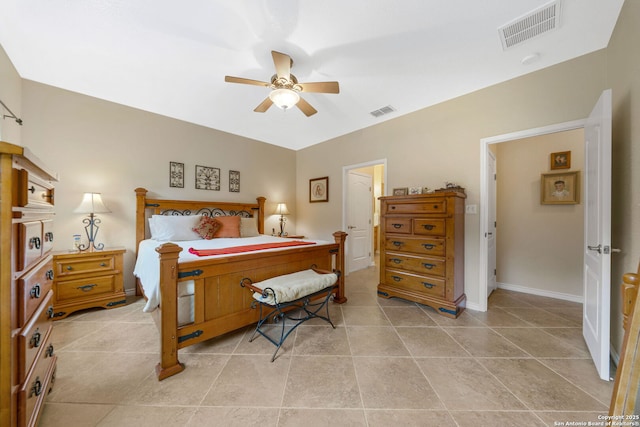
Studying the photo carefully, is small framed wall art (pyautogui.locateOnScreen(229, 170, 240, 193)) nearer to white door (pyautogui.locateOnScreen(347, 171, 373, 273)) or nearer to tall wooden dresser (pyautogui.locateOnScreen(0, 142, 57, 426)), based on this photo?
white door (pyautogui.locateOnScreen(347, 171, 373, 273))

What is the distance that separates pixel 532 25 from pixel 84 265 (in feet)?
16.5

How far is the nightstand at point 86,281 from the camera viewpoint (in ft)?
8.00

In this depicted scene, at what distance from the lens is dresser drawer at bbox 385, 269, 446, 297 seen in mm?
2623

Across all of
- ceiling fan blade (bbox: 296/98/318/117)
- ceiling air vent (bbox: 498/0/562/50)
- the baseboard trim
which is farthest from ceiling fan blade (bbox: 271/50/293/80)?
the baseboard trim

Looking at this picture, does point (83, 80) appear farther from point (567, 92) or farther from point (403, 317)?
point (567, 92)

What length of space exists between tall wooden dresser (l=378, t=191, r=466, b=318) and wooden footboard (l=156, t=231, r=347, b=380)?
54.0 inches

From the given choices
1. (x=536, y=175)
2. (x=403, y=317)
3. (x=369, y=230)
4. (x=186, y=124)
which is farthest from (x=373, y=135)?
(x=186, y=124)

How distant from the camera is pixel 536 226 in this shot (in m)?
3.29

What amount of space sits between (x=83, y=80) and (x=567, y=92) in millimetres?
5297

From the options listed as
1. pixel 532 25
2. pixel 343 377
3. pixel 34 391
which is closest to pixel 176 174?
pixel 34 391

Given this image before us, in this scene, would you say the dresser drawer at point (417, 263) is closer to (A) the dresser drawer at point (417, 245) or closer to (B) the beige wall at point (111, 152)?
(A) the dresser drawer at point (417, 245)

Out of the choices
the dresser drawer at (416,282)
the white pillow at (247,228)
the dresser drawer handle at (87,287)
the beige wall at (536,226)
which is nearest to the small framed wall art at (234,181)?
the white pillow at (247,228)

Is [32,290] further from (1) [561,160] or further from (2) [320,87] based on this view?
(1) [561,160]

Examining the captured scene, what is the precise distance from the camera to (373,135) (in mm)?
3822
